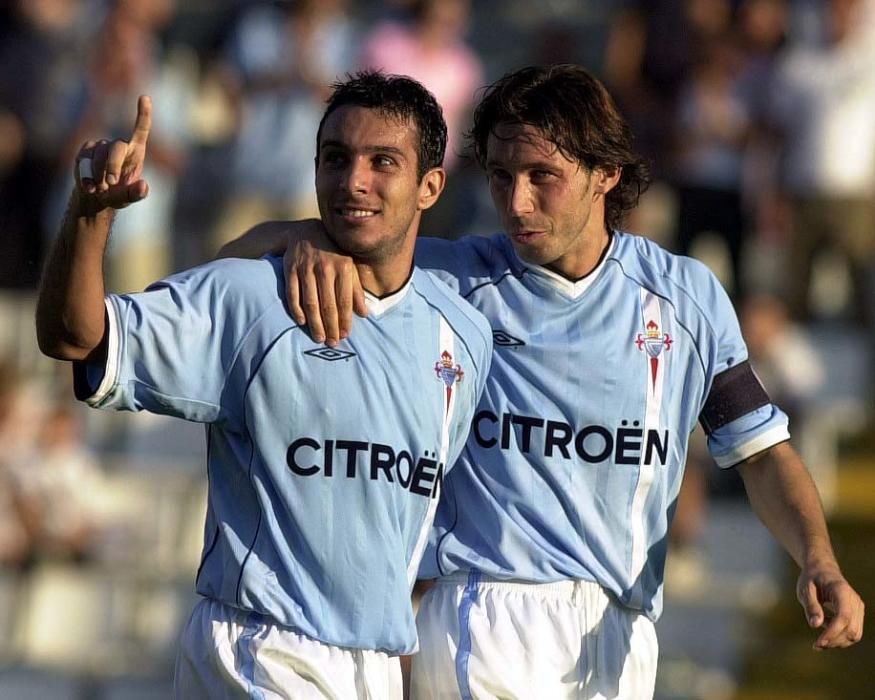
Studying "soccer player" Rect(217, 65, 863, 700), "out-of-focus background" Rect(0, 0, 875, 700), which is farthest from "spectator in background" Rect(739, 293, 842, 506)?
"soccer player" Rect(217, 65, 863, 700)

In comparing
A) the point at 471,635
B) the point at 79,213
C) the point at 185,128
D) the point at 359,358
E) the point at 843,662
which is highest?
the point at 185,128

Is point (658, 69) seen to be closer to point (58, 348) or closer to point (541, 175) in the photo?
point (541, 175)

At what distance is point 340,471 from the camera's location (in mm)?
4371

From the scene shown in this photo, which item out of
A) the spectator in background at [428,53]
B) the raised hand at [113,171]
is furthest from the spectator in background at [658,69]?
the raised hand at [113,171]

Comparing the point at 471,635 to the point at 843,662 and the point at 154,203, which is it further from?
the point at 154,203

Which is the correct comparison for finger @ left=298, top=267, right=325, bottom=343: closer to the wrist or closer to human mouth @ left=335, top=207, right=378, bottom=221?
human mouth @ left=335, top=207, right=378, bottom=221

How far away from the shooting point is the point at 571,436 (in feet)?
16.0

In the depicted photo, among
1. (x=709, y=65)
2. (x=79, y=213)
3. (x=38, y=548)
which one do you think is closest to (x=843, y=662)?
(x=709, y=65)

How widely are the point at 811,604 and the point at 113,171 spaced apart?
202cm

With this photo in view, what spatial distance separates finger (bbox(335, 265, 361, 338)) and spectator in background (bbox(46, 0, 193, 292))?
6886 millimetres

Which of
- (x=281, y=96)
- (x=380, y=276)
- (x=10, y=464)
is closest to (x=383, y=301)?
(x=380, y=276)

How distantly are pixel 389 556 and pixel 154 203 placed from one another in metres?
7.52

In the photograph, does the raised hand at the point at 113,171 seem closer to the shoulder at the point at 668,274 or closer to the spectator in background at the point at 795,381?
the shoulder at the point at 668,274

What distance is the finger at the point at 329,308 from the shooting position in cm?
440
